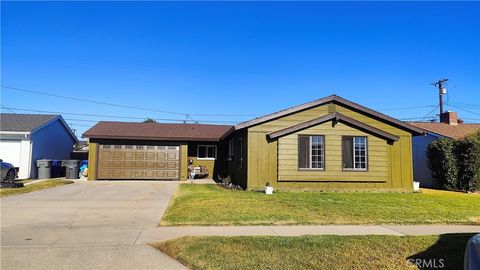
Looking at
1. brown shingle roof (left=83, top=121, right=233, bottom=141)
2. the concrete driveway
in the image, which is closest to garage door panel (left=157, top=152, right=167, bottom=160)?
brown shingle roof (left=83, top=121, right=233, bottom=141)

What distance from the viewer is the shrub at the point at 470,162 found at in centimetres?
1817

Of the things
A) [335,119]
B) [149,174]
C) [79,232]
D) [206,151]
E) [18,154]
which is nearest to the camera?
[79,232]

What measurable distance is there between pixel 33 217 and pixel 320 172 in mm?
10941

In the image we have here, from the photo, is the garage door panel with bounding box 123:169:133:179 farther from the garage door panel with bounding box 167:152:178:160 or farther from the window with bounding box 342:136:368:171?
the window with bounding box 342:136:368:171

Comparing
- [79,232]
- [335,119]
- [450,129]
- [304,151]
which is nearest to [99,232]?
[79,232]

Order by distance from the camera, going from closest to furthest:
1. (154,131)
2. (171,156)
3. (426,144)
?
(426,144) → (171,156) → (154,131)

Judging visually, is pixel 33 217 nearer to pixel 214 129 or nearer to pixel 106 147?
pixel 106 147

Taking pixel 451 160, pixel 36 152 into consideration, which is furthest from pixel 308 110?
pixel 36 152

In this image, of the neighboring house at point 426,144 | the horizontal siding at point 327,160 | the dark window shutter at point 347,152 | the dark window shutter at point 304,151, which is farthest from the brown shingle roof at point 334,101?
the neighboring house at point 426,144

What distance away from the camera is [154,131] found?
979 inches

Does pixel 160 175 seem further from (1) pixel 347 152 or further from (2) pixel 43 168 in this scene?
(1) pixel 347 152

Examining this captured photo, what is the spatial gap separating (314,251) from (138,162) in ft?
61.5

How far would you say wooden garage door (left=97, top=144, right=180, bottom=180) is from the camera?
76.4 feet
